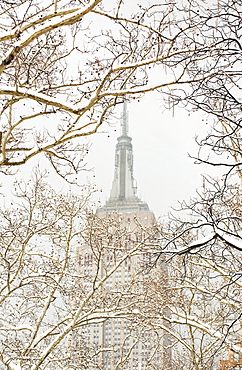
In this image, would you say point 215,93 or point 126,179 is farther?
point 126,179

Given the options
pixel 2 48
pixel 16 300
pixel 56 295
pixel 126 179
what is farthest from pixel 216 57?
pixel 126 179

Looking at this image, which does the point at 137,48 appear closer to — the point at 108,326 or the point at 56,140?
the point at 56,140

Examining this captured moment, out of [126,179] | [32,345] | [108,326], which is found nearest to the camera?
[32,345]

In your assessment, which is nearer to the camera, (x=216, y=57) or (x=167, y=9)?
(x=167, y=9)

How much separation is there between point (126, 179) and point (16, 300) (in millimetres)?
74221

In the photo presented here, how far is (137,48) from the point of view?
5.67 meters

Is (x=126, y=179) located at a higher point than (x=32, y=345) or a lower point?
higher

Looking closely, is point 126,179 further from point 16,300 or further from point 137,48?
point 137,48

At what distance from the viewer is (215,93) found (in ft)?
19.2

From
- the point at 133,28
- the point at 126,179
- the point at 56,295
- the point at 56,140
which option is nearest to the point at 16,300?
the point at 56,295

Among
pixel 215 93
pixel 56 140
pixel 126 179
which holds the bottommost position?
pixel 56 140

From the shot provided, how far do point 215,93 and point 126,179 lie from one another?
266 ft

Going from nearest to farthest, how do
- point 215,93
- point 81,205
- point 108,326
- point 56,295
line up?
1. point 215,93
2. point 56,295
3. point 81,205
4. point 108,326

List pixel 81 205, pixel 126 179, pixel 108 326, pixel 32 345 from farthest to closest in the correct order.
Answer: pixel 126 179, pixel 108 326, pixel 81 205, pixel 32 345
